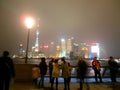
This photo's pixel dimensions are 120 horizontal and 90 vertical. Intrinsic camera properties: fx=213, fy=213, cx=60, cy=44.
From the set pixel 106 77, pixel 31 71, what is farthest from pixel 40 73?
pixel 106 77

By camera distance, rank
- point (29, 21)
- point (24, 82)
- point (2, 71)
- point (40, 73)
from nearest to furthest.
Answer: point (2, 71)
point (40, 73)
point (24, 82)
point (29, 21)

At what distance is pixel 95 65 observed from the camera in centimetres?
1598

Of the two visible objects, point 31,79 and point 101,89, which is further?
point 31,79

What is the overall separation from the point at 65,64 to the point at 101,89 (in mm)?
2711

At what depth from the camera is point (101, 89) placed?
1257cm

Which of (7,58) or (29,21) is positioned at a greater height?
(29,21)

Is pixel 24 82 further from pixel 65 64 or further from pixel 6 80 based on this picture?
pixel 6 80

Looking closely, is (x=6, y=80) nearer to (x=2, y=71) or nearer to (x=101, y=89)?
(x=2, y=71)

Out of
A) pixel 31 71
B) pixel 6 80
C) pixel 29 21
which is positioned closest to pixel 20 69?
pixel 31 71

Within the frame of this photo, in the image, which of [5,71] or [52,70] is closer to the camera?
[5,71]

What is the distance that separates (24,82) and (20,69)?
103 centimetres

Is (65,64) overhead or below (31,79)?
overhead

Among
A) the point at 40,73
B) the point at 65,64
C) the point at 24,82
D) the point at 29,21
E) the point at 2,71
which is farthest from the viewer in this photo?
the point at 29,21

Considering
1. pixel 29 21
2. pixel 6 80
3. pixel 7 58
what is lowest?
pixel 6 80
